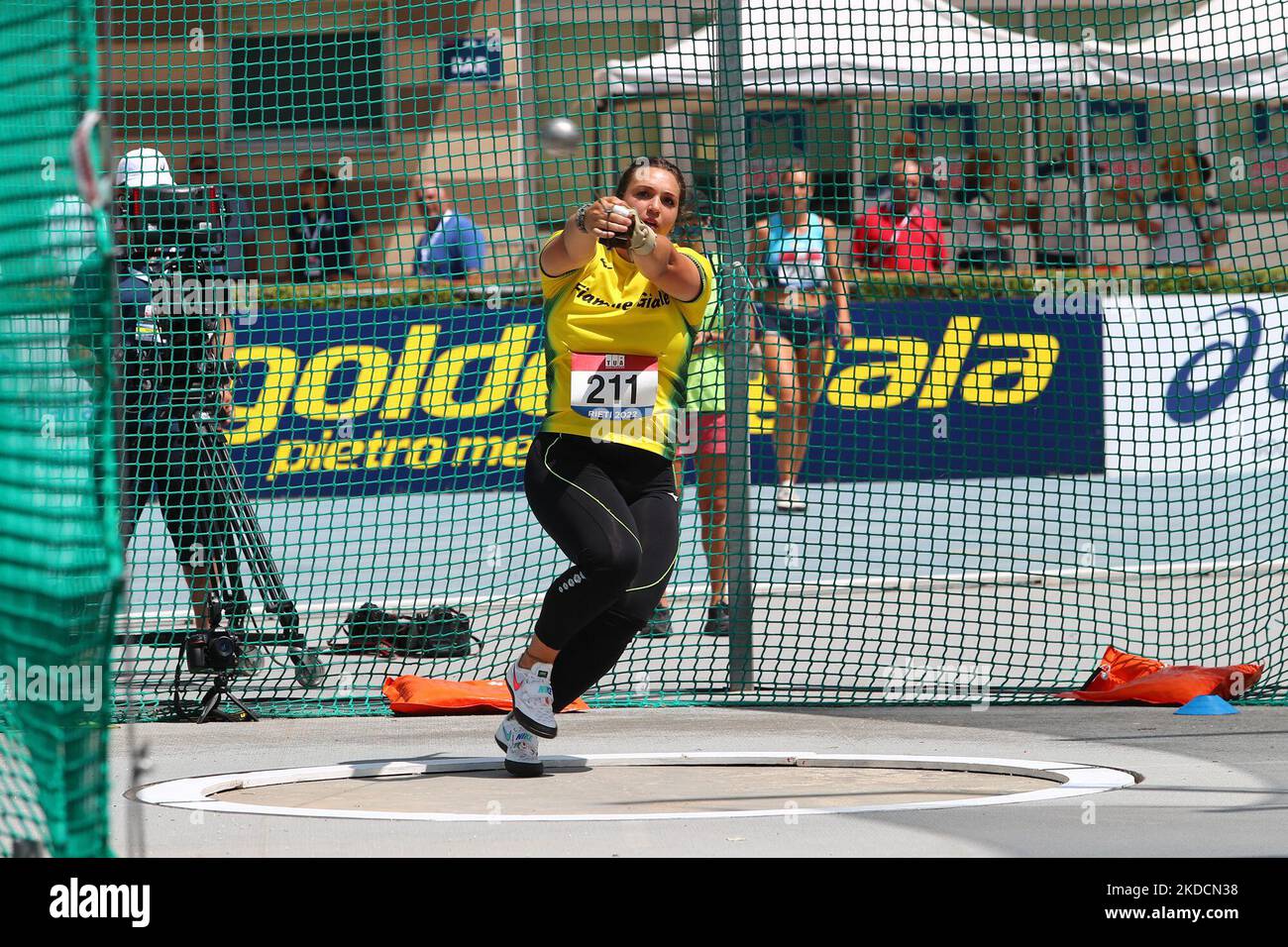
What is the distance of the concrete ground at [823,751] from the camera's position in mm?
4547

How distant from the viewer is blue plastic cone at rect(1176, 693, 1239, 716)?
22.7 feet

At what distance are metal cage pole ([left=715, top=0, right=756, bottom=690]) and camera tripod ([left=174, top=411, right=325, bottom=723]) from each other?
74.3 inches

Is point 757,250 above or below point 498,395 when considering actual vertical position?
above

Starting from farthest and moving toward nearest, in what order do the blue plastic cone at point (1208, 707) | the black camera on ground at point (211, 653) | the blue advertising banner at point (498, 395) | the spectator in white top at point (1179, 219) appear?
the spectator in white top at point (1179, 219)
the blue advertising banner at point (498, 395)
the black camera on ground at point (211, 653)
the blue plastic cone at point (1208, 707)

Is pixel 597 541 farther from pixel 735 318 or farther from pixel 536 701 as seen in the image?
pixel 735 318

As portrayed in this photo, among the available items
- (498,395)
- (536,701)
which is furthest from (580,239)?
(498,395)

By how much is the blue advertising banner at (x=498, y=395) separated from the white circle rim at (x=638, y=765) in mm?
4226

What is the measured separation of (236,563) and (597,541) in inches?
110

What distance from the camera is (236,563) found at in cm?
775

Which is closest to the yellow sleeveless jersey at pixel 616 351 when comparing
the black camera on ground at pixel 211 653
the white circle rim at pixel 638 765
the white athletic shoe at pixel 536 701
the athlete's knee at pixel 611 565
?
the athlete's knee at pixel 611 565

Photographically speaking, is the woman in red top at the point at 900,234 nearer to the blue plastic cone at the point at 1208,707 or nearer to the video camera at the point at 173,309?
the blue plastic cone at the point at 1208,707
